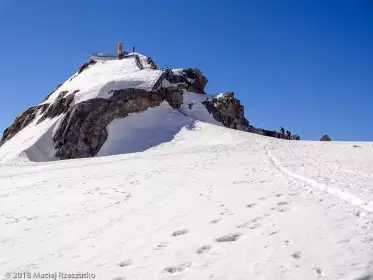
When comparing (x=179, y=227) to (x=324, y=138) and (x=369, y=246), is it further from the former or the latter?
(x=324, y=138)

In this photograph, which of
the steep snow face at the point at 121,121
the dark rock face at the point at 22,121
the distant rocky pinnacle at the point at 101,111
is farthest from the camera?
the dark rock face at the point at 22,121

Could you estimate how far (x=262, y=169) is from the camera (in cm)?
1412

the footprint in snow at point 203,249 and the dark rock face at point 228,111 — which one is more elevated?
the dark rock face at point 228,111

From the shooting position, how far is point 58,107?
3725 cm

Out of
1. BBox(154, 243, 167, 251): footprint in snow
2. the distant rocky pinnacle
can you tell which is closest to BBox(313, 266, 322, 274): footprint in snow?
BBox(154, 243, 167, 251): footprint in snow

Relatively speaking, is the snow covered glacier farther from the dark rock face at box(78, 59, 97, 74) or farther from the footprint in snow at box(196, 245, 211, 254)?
the footprint in snow at box(196, 245, 211, 254)

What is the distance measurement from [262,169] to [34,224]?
9.31m

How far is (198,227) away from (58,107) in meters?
34.5

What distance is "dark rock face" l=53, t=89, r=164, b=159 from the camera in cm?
3147

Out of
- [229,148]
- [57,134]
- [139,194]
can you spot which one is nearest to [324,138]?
[229,148]

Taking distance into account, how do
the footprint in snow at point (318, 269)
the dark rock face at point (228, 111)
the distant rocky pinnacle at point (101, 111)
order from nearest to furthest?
the footprint in snow at point (318, 269)
the distant rocky pinnacle at point (101, 111)
the dark rock face at point (228, 111)

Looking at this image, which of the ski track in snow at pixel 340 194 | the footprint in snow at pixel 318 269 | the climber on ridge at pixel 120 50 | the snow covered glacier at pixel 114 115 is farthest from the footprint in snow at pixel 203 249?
the climber on ridge at pixel 120 50

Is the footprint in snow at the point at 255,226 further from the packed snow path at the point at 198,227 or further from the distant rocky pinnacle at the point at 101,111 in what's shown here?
the distant rocky pinnacle at the point at 101,111

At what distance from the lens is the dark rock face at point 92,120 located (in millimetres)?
31469
